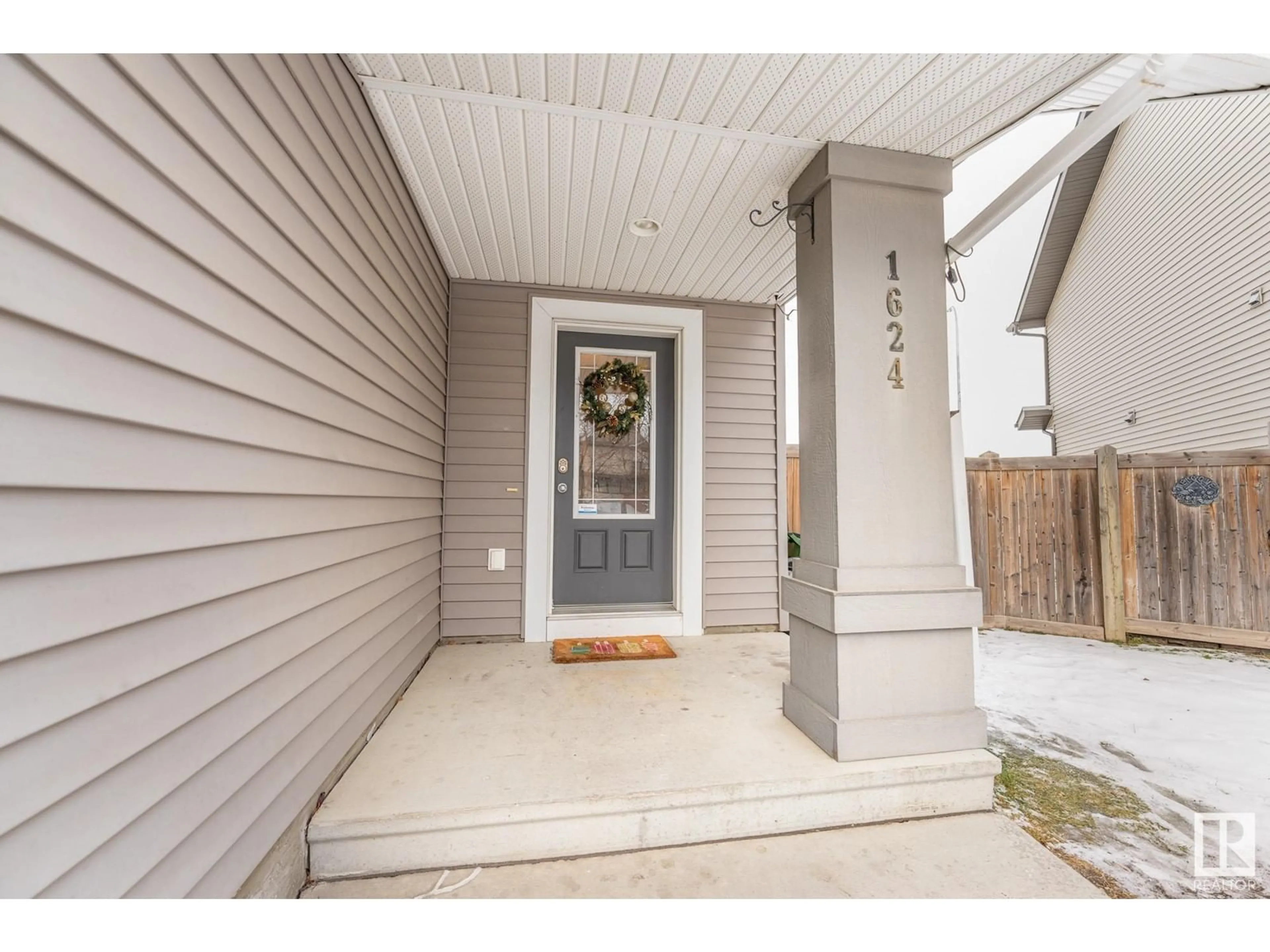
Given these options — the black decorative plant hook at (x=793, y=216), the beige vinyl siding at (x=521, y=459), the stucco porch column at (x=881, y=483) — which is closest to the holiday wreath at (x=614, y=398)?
the beige vinyl siding at (x=521, y=459)

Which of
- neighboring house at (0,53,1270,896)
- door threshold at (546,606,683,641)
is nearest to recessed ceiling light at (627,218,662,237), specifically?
neighboring house at (0,53,1270,896)

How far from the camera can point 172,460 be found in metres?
0.97

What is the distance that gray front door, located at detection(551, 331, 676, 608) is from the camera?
3.47 meters

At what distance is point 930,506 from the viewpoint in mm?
1955

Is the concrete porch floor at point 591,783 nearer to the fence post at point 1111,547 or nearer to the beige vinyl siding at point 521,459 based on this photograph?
the beige vinyl siding at point 521,459

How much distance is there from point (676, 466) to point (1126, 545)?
3466 mm

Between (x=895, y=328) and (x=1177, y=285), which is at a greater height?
(x=1177, y=285)

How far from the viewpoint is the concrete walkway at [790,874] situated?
1.40m

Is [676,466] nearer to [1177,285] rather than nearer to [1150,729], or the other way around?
[1150,729]

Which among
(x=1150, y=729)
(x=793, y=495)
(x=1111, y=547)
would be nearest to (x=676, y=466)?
(x=793, y=495)

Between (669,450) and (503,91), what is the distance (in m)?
2.30

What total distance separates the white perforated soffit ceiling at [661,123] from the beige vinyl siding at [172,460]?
40cm
